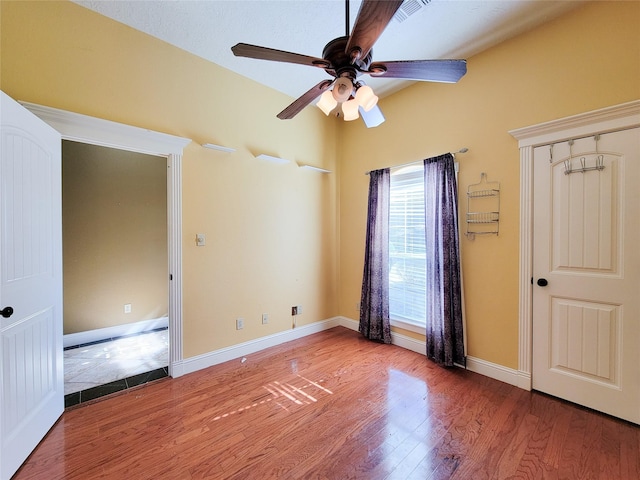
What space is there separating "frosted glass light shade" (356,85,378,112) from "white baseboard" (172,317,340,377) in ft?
8.95

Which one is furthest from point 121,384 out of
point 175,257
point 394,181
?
point 394,181

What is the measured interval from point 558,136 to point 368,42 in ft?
6.36

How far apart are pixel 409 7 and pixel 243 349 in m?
3.54

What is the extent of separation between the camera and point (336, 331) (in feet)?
12.8

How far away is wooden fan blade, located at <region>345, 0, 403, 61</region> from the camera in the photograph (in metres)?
1.10

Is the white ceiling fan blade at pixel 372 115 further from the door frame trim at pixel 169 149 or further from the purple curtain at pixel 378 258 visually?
the door frame trim at pixel 169 149

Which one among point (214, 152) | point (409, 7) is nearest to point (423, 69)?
point (409, 7)

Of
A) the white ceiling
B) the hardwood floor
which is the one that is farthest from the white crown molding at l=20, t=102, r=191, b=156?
the hardwood floor

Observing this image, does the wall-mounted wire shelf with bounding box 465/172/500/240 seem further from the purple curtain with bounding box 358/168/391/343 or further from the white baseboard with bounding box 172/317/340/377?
the white baseboard with bounding box 172/317/340/377

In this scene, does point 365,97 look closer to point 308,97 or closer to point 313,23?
point 308,97

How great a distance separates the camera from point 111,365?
2898mm

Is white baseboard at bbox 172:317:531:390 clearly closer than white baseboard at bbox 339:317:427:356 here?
Yes

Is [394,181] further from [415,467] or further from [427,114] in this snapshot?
[415,467]

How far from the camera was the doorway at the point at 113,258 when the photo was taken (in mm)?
3408
